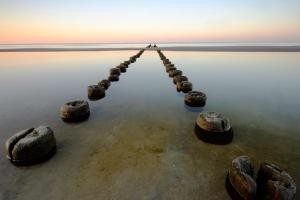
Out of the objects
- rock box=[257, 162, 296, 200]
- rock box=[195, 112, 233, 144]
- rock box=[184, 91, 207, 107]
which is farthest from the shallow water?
rock box=[257, 162, 296, 200]

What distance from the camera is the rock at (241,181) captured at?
278 centimetres

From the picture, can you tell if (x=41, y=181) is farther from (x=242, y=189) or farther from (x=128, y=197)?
(x=242, y=189)

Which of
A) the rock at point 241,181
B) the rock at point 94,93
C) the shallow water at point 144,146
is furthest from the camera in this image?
the rock at point 94,93

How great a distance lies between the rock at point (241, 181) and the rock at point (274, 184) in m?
0.18

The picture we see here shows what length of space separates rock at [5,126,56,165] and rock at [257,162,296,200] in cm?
393

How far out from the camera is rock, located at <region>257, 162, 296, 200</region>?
2.67 metres

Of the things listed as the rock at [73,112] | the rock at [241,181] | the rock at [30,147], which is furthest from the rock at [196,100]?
the rock at [30,147]

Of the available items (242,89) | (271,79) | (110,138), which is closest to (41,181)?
(110,138)

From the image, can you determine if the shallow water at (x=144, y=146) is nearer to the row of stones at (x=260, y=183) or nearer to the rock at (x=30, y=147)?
the rock at (x=30, y=147)

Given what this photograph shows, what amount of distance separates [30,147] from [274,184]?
165 inches

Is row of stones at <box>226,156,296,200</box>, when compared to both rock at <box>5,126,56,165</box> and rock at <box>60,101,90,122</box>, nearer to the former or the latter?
rock at <box>5,126,56,165</box>

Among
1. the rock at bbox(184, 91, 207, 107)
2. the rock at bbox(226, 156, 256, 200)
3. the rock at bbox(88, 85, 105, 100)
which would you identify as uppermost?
the rock at bbox(226, 156, 256, 200)

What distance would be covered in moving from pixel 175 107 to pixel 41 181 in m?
5.03

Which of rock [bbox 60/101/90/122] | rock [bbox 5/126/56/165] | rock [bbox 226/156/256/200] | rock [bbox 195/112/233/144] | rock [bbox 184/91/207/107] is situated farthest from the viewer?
rock [bbox 184/91/207/107]
